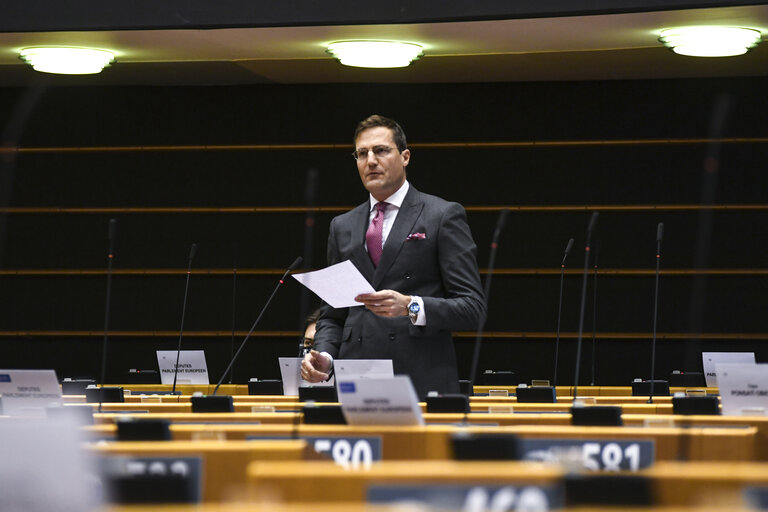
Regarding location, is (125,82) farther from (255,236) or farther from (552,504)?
(552,504)

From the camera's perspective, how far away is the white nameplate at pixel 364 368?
3473 mm

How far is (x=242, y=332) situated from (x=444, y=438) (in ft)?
23.5

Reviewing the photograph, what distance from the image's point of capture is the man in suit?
3920mm

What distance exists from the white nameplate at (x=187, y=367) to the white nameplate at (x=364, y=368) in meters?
3.96

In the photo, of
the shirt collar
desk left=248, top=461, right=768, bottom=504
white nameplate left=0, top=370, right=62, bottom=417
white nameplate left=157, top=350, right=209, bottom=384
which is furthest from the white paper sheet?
white nameplate left=157, top=350, right=209, bottom=384

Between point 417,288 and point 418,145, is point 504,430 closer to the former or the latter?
point 417,288

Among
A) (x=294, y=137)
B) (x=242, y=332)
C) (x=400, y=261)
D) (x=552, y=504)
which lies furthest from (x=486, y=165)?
(x=552, y=504)

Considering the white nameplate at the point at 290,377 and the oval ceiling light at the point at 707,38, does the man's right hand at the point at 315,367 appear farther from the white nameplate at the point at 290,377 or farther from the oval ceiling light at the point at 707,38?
the oval ceiling light at the point at 707,38

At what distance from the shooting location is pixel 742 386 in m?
3.37

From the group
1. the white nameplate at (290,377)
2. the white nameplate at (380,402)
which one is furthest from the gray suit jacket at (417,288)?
the white nameplate at (290,377)

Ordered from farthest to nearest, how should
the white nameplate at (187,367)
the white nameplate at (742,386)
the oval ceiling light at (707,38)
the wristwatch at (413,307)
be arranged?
the white nameplate at (187,367)
the oval ceiling light at (707,38)
the wristwatch at (413,307)
the white nameplate at (742,386)

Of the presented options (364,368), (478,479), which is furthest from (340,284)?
(478,479)

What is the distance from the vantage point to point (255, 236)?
375 inches

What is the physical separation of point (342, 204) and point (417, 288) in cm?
543
